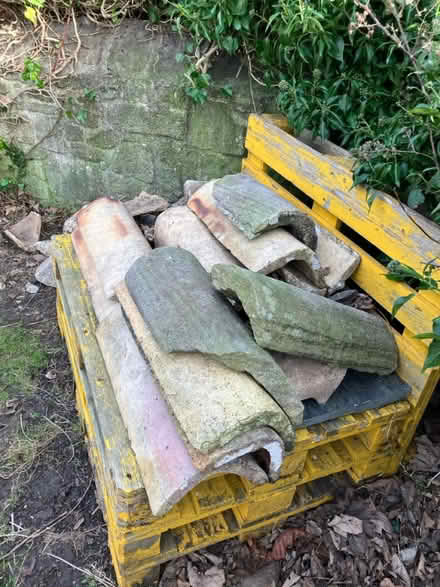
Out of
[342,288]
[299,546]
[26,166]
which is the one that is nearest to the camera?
[299,546]

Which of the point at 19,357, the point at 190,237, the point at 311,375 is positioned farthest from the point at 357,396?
the point at 19,357

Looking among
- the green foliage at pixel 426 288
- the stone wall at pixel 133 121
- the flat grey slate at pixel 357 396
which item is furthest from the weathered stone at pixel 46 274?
the green foliage at pixel 426 288

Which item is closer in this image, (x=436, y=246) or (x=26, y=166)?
(x=436, y=246)

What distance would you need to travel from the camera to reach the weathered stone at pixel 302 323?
162cm

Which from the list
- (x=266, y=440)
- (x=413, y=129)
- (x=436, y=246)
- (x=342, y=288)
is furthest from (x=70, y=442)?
(x=413, y=129)

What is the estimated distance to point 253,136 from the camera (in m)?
2.99

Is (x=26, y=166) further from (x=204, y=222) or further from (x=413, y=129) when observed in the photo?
(x=413, y=129)

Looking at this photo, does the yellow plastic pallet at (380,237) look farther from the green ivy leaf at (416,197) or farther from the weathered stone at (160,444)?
the weathered stone at (160,444)

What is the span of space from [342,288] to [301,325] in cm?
67

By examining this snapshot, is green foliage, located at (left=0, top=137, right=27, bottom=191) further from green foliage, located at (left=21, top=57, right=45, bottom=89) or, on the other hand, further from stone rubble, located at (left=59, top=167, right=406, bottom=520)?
stone rubble, located at (left=59, top=167, right=406, bottom=520)

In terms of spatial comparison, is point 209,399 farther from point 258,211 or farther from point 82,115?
point 82,115

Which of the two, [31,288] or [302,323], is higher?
[302,323]

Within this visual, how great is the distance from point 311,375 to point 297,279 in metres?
0.52

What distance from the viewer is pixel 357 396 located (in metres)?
1.94
